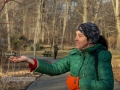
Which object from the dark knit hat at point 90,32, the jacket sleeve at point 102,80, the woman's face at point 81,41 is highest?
the dark knit hat at point 90,32

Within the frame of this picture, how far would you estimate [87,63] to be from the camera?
2727 millimetres

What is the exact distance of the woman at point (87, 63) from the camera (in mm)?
2625

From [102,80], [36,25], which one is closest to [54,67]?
[102,80]

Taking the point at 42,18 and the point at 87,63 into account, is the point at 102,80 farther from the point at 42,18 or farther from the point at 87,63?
the point at 42,18

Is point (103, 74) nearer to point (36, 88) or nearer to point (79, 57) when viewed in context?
point (79, 57)

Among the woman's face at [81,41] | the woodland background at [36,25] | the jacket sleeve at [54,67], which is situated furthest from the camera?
the woodland background at [36,25]

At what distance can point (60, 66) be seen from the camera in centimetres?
305

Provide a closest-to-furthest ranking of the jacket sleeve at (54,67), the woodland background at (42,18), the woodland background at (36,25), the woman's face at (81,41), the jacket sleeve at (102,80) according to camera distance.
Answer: the jacket sleeve at (102,80), the woman's face at (81,41), the jacket sleeve at (54,67), the woodland background at (36,25), the woodland background at (42,18)

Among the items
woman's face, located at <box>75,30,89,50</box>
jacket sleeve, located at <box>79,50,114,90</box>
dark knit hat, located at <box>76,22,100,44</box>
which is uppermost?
dark knit hat, located at <box>76,22,100,44</box>

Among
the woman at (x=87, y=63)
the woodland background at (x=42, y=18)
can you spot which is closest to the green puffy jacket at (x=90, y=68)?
the woman at (x=87, y=63)

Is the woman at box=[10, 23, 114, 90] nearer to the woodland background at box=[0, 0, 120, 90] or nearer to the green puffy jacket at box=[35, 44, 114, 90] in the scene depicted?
the green puffy jacket at box=[35, 44, 114, 90]

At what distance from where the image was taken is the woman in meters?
2.62

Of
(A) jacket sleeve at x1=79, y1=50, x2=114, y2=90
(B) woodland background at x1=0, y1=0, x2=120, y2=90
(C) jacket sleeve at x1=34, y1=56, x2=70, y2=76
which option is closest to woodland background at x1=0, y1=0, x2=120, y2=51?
(B) woodland background at x1=0, y1=0, x2=120, y2=90

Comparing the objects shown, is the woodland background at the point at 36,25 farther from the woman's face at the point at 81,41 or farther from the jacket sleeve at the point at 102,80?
the jacket sleeve at the point at 102,80
